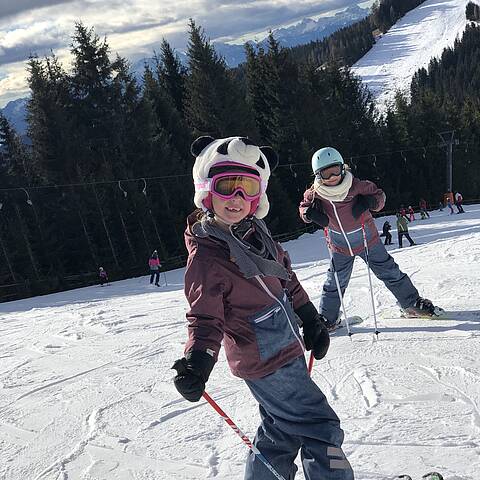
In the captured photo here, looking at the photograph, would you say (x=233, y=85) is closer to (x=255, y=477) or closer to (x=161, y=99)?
(x=161, y=99)

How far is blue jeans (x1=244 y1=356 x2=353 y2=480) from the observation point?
251 cm

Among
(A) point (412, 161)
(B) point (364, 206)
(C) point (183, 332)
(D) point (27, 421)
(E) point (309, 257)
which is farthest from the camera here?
(A) point (412, 161)

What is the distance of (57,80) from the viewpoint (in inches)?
1209

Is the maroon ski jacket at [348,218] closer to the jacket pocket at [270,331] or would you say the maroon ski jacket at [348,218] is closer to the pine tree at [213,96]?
the jacket pocket at [270,331]

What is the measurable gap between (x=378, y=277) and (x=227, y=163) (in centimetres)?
331

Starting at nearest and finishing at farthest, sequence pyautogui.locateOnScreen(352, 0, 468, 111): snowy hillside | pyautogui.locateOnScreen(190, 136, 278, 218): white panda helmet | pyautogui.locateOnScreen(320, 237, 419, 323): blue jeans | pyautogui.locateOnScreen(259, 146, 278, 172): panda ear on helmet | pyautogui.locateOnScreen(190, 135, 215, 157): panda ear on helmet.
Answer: pyautogui.locateOnScreen(190, 136, 278, 218): white panda helmet < pyautogui.locateOnScreen(190, 135, 215, 157): panda ear on helmet < pyautogui.locateOnScreen(259, 146, 278, 172): panda ear on helmet < pyautogui.locateOnScreen(320, 237, 419, 323): blue jeans < pyautogui.locateOnScreen(352, 0, 468, 111): snowy hillside

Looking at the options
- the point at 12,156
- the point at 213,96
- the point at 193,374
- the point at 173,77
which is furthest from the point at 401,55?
the point at 193,374

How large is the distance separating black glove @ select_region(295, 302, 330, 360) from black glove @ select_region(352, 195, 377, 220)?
7.84 feet

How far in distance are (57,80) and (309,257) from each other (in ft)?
71.1

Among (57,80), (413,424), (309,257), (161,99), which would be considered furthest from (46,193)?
(413,424)

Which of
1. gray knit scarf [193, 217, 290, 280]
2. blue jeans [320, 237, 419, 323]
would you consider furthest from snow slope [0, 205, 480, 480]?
gray knit scarf [193, 217, 290, 280]

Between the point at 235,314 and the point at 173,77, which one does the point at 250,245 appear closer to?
the point at 235,314

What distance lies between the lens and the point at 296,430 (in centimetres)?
258

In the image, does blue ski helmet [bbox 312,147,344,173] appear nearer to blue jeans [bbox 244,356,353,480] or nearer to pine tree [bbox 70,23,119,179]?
blue jeans [bbox 244,356,353,480]
